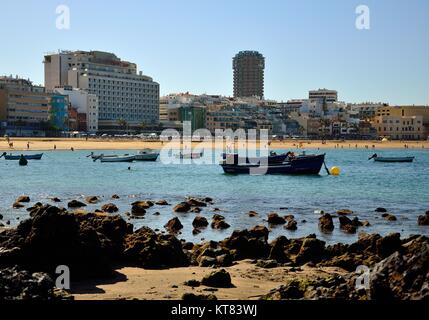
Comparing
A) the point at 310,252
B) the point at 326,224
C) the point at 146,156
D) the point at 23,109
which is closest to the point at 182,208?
the point at 326,224

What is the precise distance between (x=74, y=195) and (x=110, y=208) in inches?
439

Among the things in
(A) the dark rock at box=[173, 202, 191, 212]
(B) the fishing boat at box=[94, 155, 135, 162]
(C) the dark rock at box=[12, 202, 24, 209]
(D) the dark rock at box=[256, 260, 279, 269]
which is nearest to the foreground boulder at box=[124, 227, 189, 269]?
(D) the dark rock at box=[256, 260, 279, 269]

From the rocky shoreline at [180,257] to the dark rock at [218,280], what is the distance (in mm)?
22

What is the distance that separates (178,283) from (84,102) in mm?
180086

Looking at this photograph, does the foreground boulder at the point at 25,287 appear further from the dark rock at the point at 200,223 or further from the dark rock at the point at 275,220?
the dark rock at the point at 275,220

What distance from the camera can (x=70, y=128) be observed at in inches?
7229

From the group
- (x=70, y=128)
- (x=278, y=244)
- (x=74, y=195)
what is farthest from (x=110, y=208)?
(x=70, y=128)

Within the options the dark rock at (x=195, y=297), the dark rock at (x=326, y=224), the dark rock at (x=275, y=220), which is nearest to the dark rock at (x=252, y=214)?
the dark rock at (x=275, y=220)

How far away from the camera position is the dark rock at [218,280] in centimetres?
1502

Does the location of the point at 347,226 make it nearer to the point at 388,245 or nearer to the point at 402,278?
the point at 388,245

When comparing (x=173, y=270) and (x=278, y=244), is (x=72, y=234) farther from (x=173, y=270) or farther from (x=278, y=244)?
(x=278, y=244)

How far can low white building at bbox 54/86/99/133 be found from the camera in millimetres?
191500

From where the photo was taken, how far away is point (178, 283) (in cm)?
1538

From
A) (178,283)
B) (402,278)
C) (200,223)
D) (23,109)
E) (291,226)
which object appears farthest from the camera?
(23,109)
